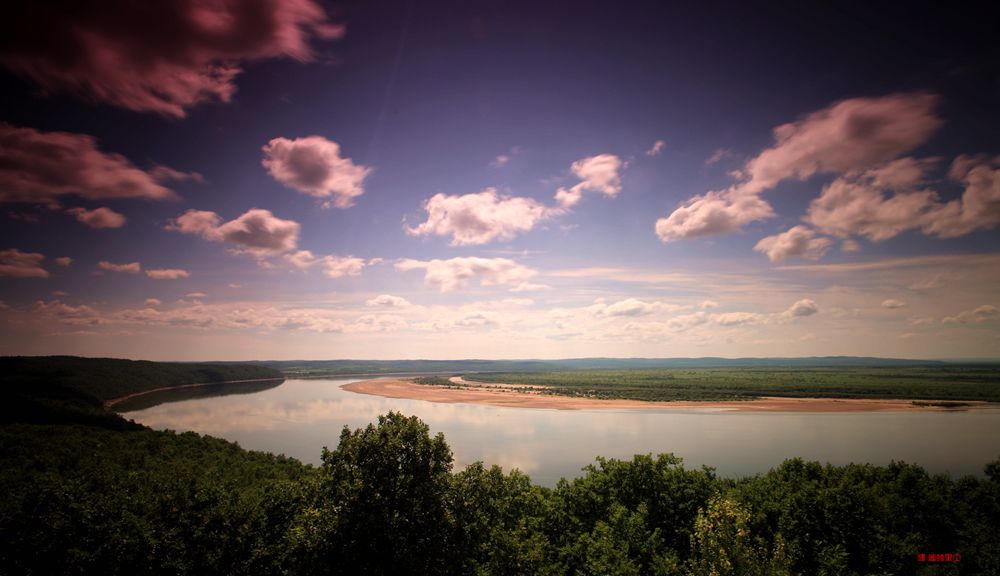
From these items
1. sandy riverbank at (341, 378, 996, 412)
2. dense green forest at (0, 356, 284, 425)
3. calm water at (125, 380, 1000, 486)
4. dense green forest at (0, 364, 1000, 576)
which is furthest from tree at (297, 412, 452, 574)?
sandy riverbank at (341, 378, 996, 412)

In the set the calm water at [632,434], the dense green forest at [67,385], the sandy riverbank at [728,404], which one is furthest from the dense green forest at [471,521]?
the sandy riverbank at [728,404]

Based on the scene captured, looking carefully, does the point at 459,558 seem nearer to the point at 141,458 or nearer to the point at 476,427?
the point at 141,458

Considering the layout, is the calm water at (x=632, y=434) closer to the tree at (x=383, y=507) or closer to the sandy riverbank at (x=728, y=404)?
the sandy riverbank at (x=728, y=404)

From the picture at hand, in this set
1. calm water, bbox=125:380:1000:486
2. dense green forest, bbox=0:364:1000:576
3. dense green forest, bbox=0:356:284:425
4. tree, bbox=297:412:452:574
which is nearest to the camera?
tree, bbox=297:412:452:574

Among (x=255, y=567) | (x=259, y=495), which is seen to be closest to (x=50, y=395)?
(x=259, y=495)

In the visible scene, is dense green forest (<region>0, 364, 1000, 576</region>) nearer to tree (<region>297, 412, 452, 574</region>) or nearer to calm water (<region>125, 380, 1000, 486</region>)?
tree (<region>297, 412, 452, 574</region>)
